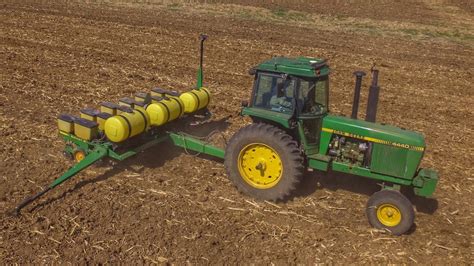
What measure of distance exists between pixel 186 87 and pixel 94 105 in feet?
8.67

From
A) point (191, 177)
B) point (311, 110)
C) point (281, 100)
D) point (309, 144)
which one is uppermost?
point (281, 100)

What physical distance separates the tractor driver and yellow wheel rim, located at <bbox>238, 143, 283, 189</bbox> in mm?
646

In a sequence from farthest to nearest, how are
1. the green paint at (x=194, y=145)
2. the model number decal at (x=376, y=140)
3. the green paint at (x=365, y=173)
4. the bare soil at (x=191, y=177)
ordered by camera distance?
the green paint at (x=194, y=145), the green paint at (x=365, y=173), the model number decal at (x=376, y=140), the bare soil at (x=191, y=177)

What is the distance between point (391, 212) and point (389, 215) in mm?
50

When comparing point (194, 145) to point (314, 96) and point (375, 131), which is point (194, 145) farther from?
point (375, 131)

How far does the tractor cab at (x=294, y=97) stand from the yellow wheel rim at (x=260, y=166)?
1.54 ft

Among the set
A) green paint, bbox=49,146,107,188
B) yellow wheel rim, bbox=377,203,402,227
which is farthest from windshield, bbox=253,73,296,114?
green paint, bbox=49,146,107,188

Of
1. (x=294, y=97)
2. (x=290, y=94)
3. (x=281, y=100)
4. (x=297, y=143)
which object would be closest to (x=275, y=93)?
(x=281, y=100)

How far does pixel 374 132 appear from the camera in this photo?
682cm

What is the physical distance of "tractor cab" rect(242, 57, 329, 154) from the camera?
702cm

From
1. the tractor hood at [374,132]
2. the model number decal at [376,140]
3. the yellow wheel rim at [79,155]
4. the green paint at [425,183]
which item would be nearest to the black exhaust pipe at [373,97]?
the tractor hood at [374,132]

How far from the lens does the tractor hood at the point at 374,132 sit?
21.9 ft

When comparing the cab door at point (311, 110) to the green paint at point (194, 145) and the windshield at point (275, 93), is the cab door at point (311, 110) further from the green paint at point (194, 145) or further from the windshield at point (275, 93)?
the green paint at point (194, 145)

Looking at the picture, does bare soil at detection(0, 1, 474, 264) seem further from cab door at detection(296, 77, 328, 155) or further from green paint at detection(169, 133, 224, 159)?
cab door at detection(296, 77, 328, 155)
